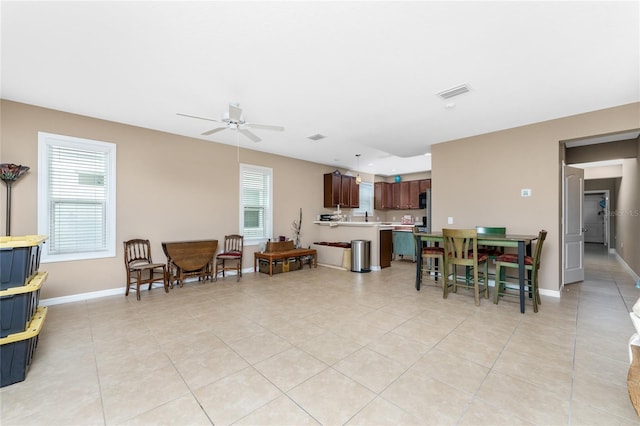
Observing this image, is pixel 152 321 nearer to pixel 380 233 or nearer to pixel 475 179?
pixel 380 233

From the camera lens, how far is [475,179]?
449 cm

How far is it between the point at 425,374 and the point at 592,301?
3.26 meters

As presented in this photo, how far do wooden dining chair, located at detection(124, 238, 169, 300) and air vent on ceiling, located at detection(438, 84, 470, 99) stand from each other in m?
4.32

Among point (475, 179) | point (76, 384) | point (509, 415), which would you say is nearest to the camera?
point (509, 415)

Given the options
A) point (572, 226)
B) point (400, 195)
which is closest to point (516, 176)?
point (572, 226)

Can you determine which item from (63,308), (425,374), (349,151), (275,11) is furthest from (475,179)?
(63,308)

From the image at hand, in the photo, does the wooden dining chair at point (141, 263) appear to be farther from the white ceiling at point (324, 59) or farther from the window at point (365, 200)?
the window at point (365, 200)

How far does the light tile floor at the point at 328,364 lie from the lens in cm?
156

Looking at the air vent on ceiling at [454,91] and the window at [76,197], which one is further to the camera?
the window at [76,197]

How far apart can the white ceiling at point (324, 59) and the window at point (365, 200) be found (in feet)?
14.3

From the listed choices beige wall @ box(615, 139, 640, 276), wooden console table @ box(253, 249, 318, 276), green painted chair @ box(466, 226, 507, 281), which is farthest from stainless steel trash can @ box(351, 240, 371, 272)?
Result: beige wall @ box(615, 139, 640, 276)

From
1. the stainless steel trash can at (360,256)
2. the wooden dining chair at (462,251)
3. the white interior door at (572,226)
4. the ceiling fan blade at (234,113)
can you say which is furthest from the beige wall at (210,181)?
the ceiling fan blade at (234,113)

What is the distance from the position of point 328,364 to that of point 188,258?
126 inches

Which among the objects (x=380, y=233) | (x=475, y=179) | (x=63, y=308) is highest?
(x=475, y=179)
